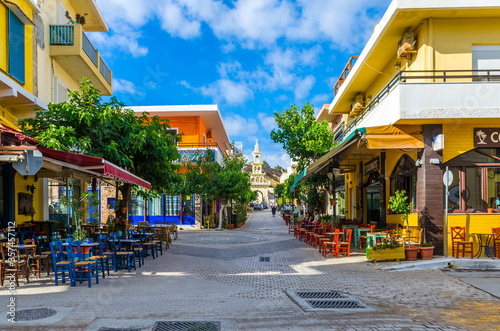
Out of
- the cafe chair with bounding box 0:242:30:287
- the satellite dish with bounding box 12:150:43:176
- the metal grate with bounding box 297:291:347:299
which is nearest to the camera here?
the metal grate with bounding box 297:291:347:299

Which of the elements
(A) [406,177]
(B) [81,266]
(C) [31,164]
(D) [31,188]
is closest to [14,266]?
(B) [81,266]

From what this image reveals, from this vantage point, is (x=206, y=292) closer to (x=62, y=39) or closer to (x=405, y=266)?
(x=405, y=266)

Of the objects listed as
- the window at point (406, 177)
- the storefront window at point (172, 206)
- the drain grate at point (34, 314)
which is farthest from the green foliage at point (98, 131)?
the storefront window at point (172, 206)

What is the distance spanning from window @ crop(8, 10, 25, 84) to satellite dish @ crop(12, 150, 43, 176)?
544 centimetres

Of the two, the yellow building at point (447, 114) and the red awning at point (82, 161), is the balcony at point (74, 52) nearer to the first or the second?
the red awning at point (82, 161)

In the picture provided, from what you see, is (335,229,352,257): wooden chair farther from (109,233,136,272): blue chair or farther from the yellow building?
(109,233,136,272): blue chair

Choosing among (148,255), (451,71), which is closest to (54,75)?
(148,255)

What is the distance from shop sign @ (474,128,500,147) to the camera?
11.4 m

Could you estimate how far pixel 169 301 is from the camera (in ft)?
22.7

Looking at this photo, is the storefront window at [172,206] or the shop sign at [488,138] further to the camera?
the storefront window at [172,206]

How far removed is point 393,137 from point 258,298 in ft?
20.9

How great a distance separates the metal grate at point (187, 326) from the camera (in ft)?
17.8

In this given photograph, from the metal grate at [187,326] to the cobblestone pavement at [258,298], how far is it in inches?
4.9

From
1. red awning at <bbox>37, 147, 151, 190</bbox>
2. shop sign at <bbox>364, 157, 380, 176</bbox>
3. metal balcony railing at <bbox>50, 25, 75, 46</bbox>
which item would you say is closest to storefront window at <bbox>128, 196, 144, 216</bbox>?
metal balcony railing at <bbox>50, 25, 75, 46</bbox>
